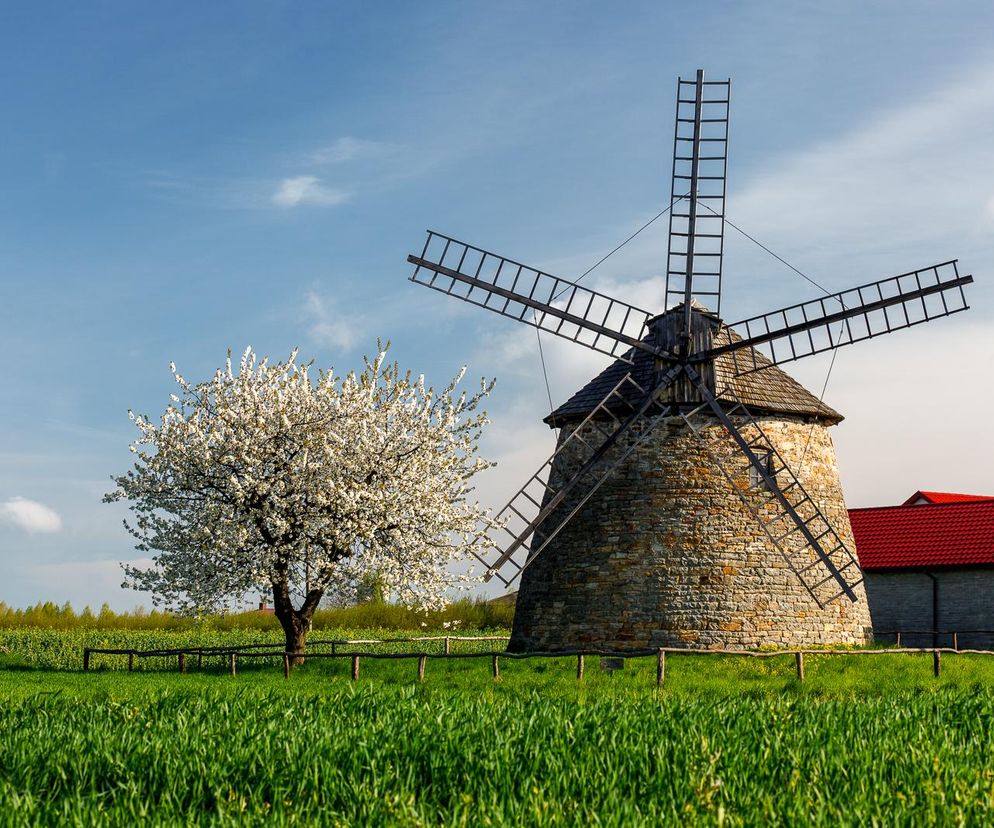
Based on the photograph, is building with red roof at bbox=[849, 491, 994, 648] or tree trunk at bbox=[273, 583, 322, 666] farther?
building with red roof at bbox=[849, 491, 994, 648]

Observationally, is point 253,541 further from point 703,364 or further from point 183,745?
point 183,745

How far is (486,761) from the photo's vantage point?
29.0ft

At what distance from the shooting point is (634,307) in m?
25.9

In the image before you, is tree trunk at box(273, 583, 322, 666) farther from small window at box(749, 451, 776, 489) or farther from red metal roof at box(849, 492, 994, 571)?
red metal roof at box(849, 492, 994, 571)

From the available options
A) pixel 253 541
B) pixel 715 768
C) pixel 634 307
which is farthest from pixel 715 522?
pixel 715 768

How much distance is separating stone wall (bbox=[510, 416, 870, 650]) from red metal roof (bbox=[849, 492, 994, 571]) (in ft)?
26.8

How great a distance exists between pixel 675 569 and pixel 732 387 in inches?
177

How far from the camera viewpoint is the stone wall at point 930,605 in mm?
Answer: 31500

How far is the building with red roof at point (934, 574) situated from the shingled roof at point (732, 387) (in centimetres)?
820

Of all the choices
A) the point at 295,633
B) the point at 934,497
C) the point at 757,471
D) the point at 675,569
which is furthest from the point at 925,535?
the point at 295,633

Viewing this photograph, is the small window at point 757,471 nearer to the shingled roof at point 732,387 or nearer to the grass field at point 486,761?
the shingled roof at point 732,387

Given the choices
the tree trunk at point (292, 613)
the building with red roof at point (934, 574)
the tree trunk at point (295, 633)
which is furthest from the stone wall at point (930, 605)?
the tree trunk at point (295, 633)

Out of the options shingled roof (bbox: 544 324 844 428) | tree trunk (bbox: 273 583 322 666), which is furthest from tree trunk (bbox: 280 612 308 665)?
shingled roof (bbox: 544 324 844 428)

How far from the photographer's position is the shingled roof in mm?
25594
